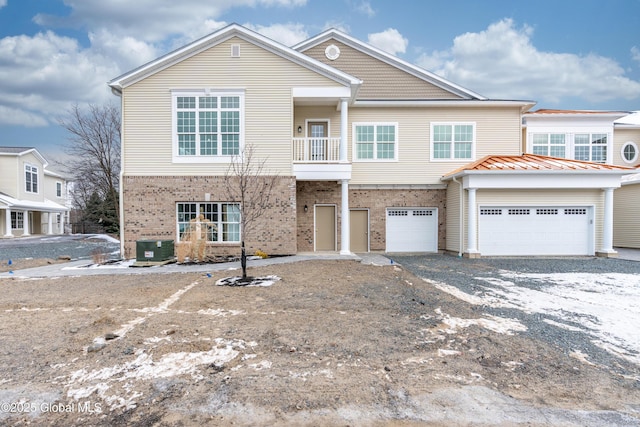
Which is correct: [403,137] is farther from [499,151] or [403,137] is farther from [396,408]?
[396,408]

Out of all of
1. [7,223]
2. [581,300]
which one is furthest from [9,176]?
[581,300]

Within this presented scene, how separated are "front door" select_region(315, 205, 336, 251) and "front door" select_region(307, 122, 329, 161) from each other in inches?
Result: 84.4

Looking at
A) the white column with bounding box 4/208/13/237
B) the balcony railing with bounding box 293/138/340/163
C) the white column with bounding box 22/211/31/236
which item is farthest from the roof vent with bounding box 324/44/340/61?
the white column with bounding box 22/211/31/236

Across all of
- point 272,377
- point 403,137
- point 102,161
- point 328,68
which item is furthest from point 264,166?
point 102,161

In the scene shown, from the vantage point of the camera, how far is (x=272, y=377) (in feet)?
12.2

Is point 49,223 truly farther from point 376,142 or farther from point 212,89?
point 376,142

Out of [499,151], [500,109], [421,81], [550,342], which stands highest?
[421,81]

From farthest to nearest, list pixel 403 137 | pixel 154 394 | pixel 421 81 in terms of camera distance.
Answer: pixel 421 81
pixel 403 137
pixel 154 394

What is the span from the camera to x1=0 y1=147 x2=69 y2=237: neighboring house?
90.5 ft

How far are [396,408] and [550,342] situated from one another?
2.82 m

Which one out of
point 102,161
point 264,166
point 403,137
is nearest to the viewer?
point 264,166

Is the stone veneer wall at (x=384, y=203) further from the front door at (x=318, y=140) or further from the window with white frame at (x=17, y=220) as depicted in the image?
the window with white frame at (x=17, y=220)

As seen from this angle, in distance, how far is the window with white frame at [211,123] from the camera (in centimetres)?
1280

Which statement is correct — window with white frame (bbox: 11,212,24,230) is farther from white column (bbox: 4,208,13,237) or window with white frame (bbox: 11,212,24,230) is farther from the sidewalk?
the sidewalk
